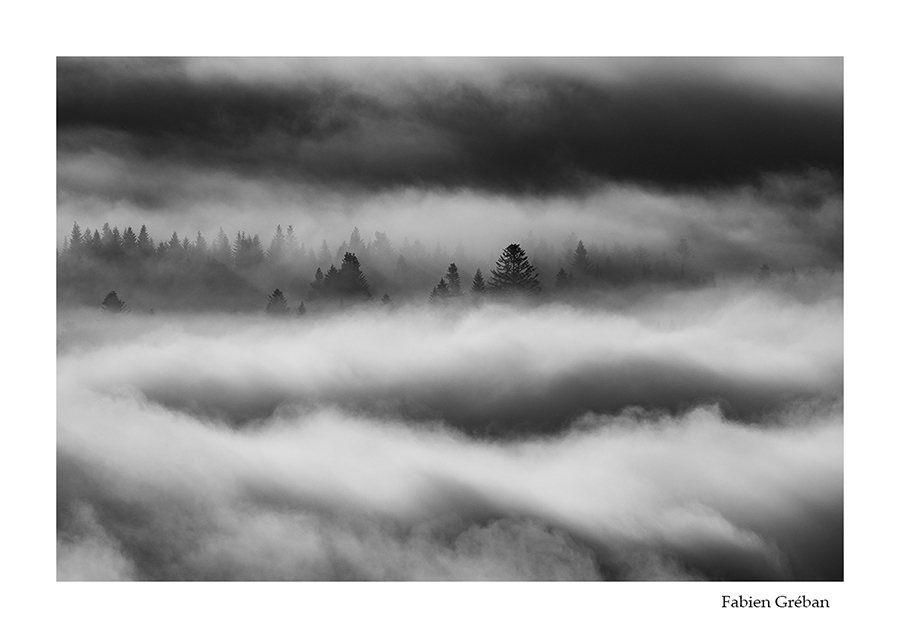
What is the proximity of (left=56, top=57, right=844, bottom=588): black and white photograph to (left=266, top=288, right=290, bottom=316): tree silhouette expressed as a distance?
12mm

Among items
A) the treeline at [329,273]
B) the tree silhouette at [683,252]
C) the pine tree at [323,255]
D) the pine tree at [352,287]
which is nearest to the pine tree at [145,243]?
the treeline at [329,273]

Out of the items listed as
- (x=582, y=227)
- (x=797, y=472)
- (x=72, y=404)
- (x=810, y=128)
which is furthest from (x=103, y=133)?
(x=797, y=472)

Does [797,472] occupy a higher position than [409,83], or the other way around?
[409,83]

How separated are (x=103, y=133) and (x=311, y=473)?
7.04ft

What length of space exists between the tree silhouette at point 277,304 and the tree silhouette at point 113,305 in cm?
77

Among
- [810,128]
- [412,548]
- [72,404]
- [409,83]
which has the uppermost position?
[409,83]

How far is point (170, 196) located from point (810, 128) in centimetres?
345

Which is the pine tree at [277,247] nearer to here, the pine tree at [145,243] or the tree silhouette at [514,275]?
the pine tree at [145,243]

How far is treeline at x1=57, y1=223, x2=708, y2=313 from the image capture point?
4.20 meters

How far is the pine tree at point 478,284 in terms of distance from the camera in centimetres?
418

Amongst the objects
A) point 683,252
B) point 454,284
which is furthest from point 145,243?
point 683,252

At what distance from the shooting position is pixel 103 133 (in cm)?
424

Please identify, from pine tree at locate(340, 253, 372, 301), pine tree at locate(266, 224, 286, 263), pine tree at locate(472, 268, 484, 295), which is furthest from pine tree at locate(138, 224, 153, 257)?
pine tree at locate(472, 268, 484, 295)

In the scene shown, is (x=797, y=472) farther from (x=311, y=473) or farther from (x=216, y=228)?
(x=216, y=228)
